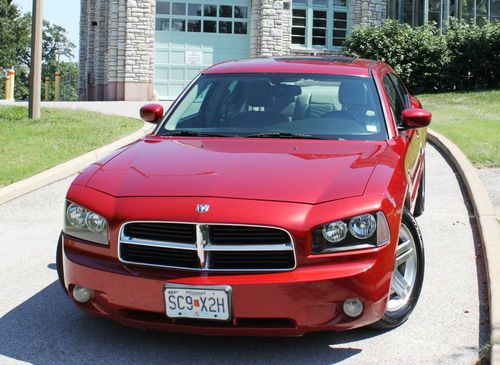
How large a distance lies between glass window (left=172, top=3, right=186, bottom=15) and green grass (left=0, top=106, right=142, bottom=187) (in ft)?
34.7

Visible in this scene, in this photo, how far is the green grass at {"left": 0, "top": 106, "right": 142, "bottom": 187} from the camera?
9.91m

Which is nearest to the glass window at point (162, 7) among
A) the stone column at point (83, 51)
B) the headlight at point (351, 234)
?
the stone column at point (83, 51)

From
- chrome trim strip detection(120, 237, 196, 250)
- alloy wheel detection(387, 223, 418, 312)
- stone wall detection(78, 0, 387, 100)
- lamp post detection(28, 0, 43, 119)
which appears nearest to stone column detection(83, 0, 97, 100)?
stone wall detection(78, 0, 387, 100)

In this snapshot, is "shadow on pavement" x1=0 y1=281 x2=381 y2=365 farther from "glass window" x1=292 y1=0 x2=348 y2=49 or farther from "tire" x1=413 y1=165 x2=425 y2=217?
"glass window" x1=292 y1=0 x2=348 y2=49

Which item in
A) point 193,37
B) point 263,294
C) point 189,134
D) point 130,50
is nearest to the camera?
point 263,294

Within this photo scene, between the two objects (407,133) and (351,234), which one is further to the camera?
(407,133)

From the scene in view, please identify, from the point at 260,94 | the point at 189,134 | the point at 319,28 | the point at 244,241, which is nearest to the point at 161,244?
the point at 244,241

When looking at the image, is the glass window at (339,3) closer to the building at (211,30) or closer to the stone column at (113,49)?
the building at (211,30)

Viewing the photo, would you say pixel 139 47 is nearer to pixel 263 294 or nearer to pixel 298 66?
pixel 298 66

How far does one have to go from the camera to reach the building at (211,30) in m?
24.8

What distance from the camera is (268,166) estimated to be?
4277mm

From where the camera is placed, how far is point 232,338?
167 inches

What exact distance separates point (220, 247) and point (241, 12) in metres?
23.4

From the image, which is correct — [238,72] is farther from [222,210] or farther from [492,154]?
[492,154]
